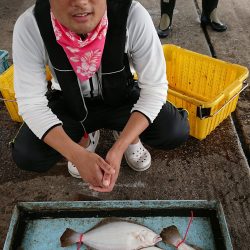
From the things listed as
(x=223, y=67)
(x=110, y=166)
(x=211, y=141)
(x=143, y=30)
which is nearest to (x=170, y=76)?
(x=223, y=67)

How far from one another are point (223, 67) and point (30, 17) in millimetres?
1451

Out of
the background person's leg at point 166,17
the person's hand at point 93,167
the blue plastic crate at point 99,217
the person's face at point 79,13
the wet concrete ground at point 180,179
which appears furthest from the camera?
the background person's leg at point 166,17

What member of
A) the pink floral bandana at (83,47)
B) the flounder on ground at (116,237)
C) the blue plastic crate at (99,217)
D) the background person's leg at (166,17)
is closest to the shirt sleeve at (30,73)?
the pink floral bandana at (83,47)

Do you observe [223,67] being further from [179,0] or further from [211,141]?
[179,0]

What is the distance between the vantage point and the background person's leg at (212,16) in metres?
3.52

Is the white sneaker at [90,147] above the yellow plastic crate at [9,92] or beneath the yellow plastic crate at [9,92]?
beneath

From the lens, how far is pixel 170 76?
Answer: 2889 mm

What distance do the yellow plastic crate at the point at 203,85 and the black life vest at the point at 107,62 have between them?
0.49 meters

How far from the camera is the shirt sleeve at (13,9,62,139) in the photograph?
1.66m

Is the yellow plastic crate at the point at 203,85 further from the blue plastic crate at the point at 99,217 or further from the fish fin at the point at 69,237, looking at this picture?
the fish fin at the point at 69,237

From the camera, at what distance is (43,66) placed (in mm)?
1795

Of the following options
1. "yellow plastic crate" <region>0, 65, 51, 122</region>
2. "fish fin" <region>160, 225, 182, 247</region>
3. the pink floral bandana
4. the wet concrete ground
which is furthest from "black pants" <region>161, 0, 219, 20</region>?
"fish fin" <region>160, 225, 182, 247</region>

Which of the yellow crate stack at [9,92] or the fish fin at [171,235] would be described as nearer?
the fish fin at [171,235]

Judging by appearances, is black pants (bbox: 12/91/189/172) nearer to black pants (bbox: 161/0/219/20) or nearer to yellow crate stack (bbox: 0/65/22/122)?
yellow crate stack (bbox: 0/65/22/122)
